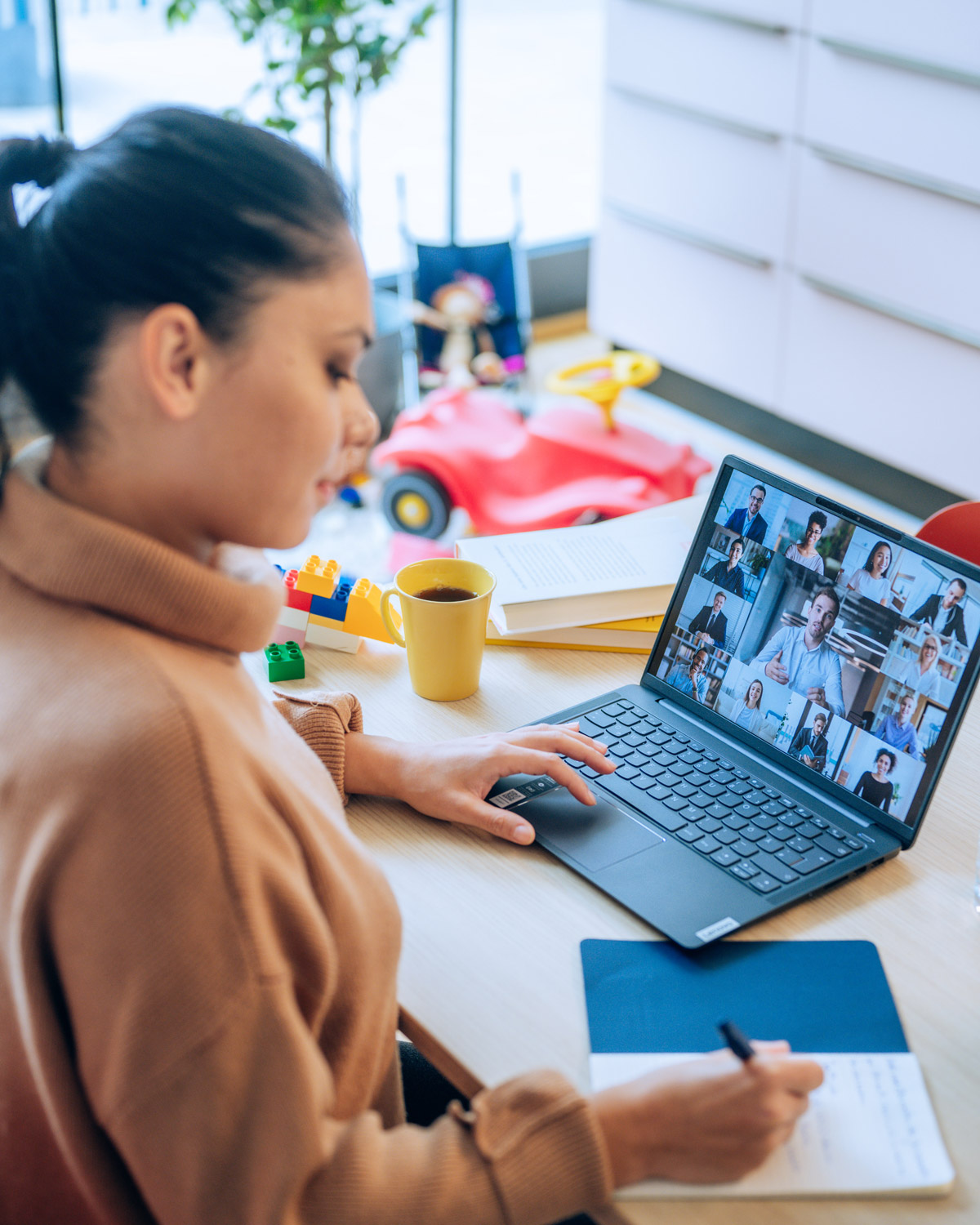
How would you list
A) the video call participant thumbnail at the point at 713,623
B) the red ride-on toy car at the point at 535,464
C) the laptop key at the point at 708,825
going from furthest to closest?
the red ride-on toy car at the point at 535,464 → the video call participant thumbnail at the point at 713,623 → the laptop key at the point at 708,825

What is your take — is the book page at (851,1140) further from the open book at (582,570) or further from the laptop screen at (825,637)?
the open book at (582,570)

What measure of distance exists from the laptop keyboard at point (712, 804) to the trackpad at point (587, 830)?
2 centimetres

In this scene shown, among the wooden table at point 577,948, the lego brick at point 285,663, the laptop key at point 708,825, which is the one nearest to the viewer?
the wooden table at point 577,948

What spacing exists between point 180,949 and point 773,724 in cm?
56

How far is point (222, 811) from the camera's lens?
597mm

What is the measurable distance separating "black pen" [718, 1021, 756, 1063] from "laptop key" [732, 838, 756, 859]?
0.22m

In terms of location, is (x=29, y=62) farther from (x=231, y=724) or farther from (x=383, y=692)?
(x=231, y=724)

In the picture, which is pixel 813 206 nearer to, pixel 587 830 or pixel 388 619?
pixel 388 619

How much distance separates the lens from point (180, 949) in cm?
58

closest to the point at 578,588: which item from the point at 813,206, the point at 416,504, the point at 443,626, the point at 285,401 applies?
the point at 443,626

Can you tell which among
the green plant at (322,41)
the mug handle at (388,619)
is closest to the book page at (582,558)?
the mug handle at (388,619)

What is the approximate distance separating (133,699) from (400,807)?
410 millimetres

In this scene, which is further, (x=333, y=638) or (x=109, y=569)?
(x=333, y=638)

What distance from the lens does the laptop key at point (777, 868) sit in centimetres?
87
